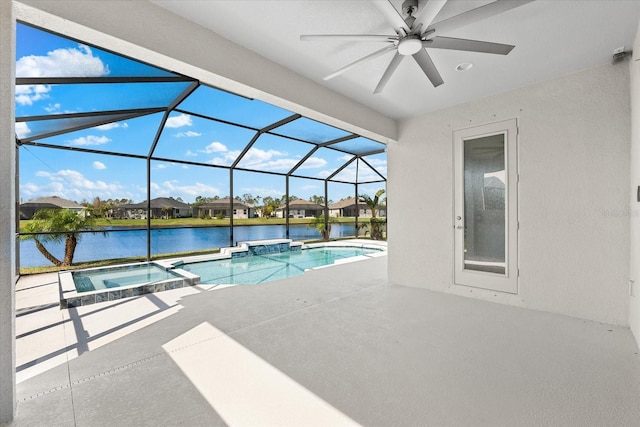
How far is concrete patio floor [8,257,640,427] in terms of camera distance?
1733mm

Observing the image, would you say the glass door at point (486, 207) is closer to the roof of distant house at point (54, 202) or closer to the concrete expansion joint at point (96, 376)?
the concrete expansion joint at point (96, 376)

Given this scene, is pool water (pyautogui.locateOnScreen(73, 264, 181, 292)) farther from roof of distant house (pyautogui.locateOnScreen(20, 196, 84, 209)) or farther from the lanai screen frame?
roof of distant house (pyautogui.locateOnScreen(20, 196, 84, 209))

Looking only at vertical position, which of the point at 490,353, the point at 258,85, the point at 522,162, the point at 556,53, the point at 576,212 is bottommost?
the point at 490,353

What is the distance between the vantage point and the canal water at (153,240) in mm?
6426

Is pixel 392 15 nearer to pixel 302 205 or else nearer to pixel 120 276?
pixel 120 276

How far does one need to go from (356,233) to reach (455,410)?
10.8m

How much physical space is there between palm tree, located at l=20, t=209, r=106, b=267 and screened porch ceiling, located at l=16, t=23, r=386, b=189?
1572 millimetres

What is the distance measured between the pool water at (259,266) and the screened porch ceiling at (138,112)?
278cm

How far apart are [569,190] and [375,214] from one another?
8.78m

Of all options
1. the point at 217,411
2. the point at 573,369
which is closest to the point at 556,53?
the point at 573,369

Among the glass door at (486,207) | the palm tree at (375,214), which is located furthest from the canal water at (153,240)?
the glass door at (486,207)

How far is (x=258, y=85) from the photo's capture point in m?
2.96

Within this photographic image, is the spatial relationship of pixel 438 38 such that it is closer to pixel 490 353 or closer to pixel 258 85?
pixel 258 85

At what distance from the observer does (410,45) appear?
226 centimetres
